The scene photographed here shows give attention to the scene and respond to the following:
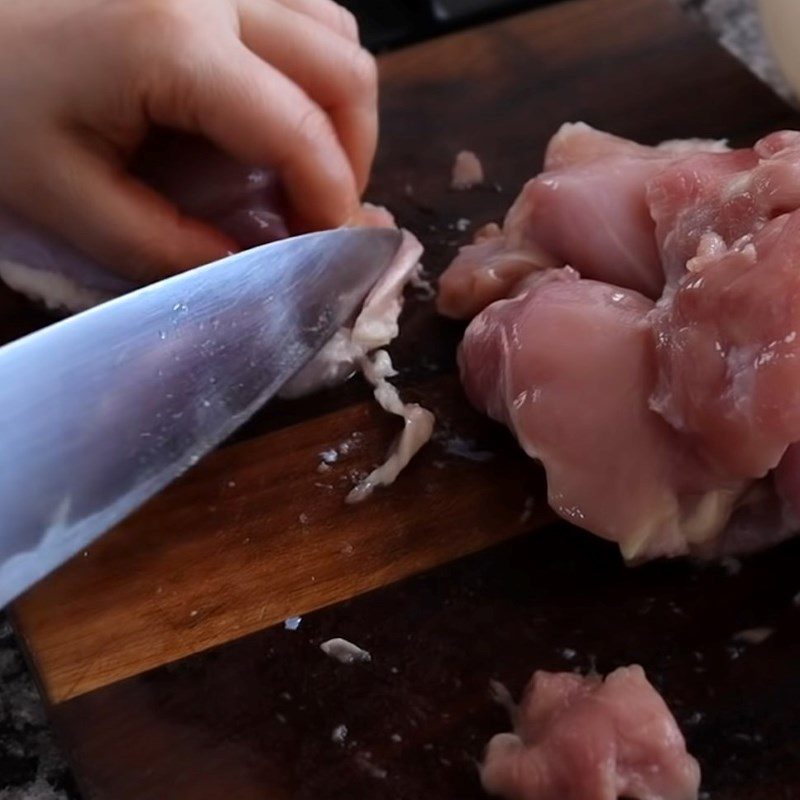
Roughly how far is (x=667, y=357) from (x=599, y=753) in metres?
0.31

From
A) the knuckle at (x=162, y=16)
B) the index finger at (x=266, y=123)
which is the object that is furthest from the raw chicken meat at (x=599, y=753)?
the knuckle at (x=162, y=16)

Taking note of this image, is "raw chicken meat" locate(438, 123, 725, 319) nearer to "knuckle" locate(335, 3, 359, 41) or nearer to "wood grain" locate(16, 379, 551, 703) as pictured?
"wood grain" locate(16, 379, 551, 703)

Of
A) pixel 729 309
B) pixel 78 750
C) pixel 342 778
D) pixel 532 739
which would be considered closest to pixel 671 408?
pixel 729 309

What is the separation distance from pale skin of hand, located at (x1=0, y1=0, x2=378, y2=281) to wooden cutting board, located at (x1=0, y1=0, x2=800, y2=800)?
0.67 ft

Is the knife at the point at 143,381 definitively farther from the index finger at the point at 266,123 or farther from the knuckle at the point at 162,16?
the knuckle at the point at 162,16

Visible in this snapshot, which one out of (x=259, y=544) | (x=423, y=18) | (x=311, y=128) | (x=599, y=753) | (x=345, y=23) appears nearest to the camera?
(x=599, y=753)

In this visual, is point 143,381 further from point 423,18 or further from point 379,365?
point 423,18

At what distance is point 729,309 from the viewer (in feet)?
3.07

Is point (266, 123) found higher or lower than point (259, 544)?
higher

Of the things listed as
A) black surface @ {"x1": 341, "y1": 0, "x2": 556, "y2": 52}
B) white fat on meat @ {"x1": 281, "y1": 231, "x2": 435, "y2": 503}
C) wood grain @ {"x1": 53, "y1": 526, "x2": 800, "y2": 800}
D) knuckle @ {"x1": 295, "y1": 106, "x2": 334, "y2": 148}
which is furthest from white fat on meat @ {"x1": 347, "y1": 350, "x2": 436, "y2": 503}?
black surface @ {"x1": 341, "y1": 0, "x2": 556, "y2": 52}

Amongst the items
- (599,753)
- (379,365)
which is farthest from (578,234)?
(599,753)

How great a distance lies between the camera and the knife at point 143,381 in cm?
97

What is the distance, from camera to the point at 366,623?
1.00m

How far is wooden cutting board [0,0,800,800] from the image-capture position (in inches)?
35.7
